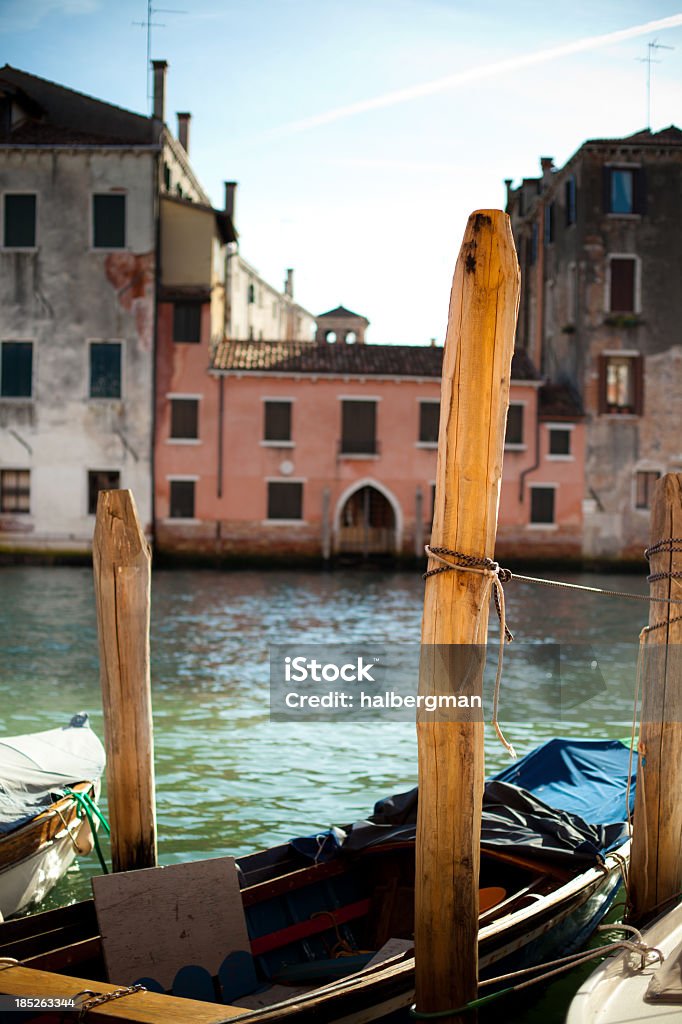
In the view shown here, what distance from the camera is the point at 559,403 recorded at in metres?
27.5

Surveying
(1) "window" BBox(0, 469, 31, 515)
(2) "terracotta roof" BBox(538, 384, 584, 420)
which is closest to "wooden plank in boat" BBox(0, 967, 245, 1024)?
(1) "window" BBox(0, 469, 31, 515)

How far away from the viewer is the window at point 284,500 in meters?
26.8

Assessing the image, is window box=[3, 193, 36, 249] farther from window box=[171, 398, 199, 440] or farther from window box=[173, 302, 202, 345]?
window box=[171, 398, 199, 440]

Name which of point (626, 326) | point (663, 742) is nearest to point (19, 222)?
point (626, 326)

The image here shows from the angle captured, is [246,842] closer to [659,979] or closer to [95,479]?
[659,979]

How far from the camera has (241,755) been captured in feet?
28.3

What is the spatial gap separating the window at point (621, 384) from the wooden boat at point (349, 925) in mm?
22974

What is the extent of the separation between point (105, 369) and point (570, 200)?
12.1 meters

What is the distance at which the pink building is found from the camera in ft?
86.5

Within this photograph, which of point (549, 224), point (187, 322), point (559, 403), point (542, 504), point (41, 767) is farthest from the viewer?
point (549, 224)

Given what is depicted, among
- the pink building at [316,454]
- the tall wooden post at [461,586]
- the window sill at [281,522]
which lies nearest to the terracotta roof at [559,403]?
the pink building at [316,454]

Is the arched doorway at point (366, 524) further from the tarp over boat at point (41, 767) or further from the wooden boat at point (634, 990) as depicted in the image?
the wooden boat at point (634, 990)

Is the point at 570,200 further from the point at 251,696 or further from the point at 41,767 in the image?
the point at 41,767

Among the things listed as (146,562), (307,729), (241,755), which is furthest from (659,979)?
(307,729)
